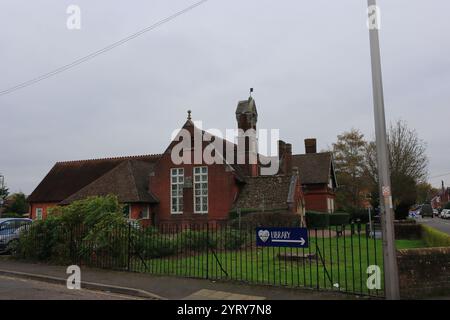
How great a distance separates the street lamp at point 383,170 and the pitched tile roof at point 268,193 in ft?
75.2

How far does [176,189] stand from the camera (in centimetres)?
3591

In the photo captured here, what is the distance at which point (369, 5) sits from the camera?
8.74 metres

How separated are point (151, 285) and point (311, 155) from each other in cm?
4544

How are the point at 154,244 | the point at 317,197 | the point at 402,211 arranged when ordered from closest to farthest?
the point at 154,244 < the point at 402,211 < the point at 317,197

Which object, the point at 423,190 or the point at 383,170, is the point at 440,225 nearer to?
the point at 423,190

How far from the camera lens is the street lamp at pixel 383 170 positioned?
8.30 meters

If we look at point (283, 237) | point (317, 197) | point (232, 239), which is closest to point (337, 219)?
point (317, 197)

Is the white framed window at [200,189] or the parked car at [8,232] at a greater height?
the white framed window at [200,189]

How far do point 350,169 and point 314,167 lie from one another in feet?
35.9

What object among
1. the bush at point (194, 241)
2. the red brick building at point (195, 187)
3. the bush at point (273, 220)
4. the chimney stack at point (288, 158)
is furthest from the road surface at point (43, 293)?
the chimney stack at point (288, 158)

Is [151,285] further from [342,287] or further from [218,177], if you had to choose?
Result: [218,177]

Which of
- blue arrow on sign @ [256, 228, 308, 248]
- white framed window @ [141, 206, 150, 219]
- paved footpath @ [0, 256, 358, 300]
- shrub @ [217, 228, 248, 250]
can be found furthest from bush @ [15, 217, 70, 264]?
white framed window @ [141, 206, 150, 219]

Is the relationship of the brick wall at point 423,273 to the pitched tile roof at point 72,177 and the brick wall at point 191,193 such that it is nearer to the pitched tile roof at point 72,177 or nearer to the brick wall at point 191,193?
the brick wall at point 191,193
